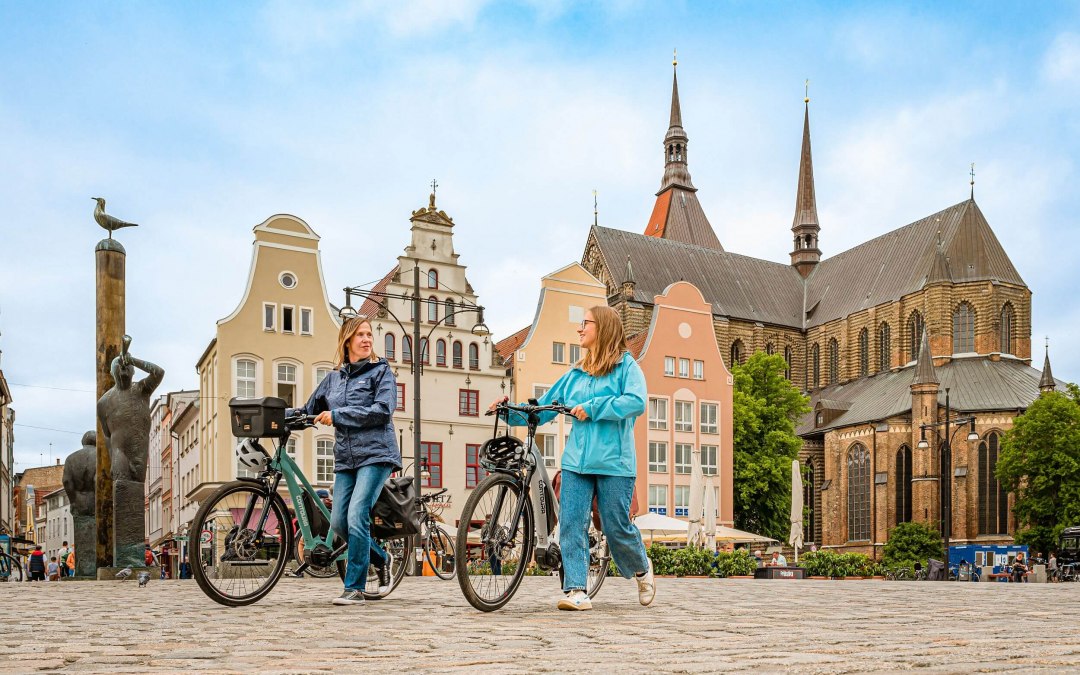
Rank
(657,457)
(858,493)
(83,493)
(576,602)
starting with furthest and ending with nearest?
(858,493), (657,457), (83,493), (576,602)

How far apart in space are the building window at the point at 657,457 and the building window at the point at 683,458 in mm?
547

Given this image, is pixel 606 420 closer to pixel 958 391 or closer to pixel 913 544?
pixel 913 544

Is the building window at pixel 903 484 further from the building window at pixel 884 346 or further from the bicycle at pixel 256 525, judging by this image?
the bicycle at pixel 256 525

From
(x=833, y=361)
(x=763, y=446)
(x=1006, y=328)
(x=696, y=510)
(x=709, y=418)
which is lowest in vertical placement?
(x=696, y=510)

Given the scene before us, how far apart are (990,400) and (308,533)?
5600 cm

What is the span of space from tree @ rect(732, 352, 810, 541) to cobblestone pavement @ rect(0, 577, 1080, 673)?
39.0 m

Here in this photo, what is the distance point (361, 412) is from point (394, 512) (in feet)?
2.22

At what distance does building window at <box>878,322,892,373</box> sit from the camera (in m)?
66.6

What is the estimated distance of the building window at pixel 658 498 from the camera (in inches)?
1711

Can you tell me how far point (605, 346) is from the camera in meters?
6.55

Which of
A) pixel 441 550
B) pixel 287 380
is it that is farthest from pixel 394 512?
pixel 287 380

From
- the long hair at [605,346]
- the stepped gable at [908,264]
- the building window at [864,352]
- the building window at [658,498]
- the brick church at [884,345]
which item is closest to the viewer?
the long hair at [605,346]

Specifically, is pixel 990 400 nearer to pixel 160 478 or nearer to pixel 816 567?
pixel 816 567

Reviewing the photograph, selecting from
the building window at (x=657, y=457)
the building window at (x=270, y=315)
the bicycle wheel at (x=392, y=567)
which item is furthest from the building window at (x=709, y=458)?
the bicycle wheel at (x=392, y=567)
